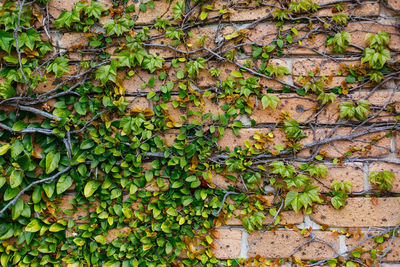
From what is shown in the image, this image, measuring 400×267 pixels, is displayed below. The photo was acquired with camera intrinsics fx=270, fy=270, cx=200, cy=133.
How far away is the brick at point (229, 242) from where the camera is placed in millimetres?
1292

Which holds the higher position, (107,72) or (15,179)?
(107,72)

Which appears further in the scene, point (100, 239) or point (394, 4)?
point (100, 239)

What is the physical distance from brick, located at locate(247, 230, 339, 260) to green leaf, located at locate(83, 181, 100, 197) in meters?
0.77

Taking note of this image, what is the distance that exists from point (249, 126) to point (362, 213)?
0.65m

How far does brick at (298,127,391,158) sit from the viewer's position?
1.22m

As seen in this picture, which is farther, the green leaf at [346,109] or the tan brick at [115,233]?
the tan brick at [115,233]

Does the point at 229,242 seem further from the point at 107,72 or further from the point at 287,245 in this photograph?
the point at 107,72

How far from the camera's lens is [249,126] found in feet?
4.18

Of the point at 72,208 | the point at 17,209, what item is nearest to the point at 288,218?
the point at 72,208

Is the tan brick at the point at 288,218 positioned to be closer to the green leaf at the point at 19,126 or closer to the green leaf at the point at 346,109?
the green leaf at the point at 346,109

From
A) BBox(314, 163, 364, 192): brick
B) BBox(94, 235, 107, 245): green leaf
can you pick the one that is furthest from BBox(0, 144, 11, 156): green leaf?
BBox(314, 163, 364, 192): brick

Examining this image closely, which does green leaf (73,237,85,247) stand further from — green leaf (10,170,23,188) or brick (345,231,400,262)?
brick (345,231,400,262)

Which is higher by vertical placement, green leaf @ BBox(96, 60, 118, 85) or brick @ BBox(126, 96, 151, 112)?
green leaf @ BBox(96, 60, 118, 85)

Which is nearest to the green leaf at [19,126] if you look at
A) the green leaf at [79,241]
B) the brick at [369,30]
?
the green leaf at [79,241]
